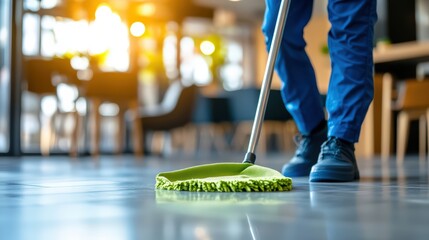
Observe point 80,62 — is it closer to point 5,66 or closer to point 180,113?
point 5,66

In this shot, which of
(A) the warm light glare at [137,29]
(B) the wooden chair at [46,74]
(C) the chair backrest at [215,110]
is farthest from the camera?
(C) the chair backrest at [215,110]

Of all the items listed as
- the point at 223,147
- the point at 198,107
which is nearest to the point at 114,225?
the point at 198,107

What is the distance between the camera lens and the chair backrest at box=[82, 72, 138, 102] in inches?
155

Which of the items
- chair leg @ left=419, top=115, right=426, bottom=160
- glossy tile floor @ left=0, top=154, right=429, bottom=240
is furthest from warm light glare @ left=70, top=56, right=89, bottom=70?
glossy tile floor @ left=0, top=154, right=429, bottom=240

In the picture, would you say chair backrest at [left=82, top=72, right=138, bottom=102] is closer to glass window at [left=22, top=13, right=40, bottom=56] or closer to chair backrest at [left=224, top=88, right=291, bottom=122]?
glass window at [left=22, top=13, right=40, bottom=56]

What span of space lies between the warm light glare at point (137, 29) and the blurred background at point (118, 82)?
1 cm

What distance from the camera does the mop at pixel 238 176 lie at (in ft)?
3.04

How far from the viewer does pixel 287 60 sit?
1.44m

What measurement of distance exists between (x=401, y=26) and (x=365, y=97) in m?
4.38

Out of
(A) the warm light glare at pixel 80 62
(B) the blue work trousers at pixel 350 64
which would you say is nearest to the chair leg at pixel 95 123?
(A) the warm light glare at pixel 80 62

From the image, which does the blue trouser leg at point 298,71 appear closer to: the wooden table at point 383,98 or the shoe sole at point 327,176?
the shoe sole at point 327,176

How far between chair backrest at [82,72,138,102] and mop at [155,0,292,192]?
283 cm

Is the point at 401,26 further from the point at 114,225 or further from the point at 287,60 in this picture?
the point at 114,225

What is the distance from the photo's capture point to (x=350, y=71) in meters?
1.29
